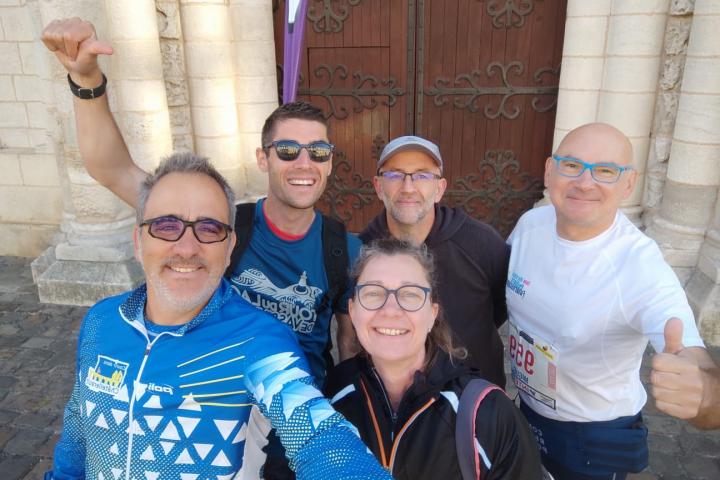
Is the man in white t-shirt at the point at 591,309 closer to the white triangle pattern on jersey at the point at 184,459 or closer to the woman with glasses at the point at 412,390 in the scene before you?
the woman with glasses at the point at 412,390

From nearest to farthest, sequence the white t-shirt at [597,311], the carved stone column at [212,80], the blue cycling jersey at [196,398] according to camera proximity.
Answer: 1. the blue cycling jersey at [196,398]
2. the white t-shirt at [597,311]
3. the carved stone column at [212,80]

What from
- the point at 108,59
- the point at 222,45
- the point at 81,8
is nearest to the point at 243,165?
the point at 222,45

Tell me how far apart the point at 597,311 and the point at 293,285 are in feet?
3.60

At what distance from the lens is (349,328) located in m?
2.13

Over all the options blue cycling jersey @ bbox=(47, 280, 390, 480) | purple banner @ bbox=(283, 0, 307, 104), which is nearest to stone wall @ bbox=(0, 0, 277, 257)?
purple banner @ bbox=(283, 0, 307, 104)

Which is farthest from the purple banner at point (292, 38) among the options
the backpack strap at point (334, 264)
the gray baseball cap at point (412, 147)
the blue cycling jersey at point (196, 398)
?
the blue cycling jersey at point (196, 398)

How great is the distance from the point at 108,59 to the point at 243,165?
1.54 metres

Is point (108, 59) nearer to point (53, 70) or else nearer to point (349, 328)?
point (53, 70)

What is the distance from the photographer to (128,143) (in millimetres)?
4660

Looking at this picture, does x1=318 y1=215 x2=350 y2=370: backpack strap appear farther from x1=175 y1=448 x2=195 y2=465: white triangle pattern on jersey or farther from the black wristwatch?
the black wristwatch

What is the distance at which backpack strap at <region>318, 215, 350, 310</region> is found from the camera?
2.06 metres

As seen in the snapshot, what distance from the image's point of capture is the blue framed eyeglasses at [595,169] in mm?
1782

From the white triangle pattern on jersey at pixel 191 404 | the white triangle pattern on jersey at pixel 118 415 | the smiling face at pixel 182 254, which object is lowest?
the white triangle pattern on jersey at pixel 118 415

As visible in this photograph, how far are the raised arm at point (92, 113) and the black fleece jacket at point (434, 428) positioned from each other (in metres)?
1.13
